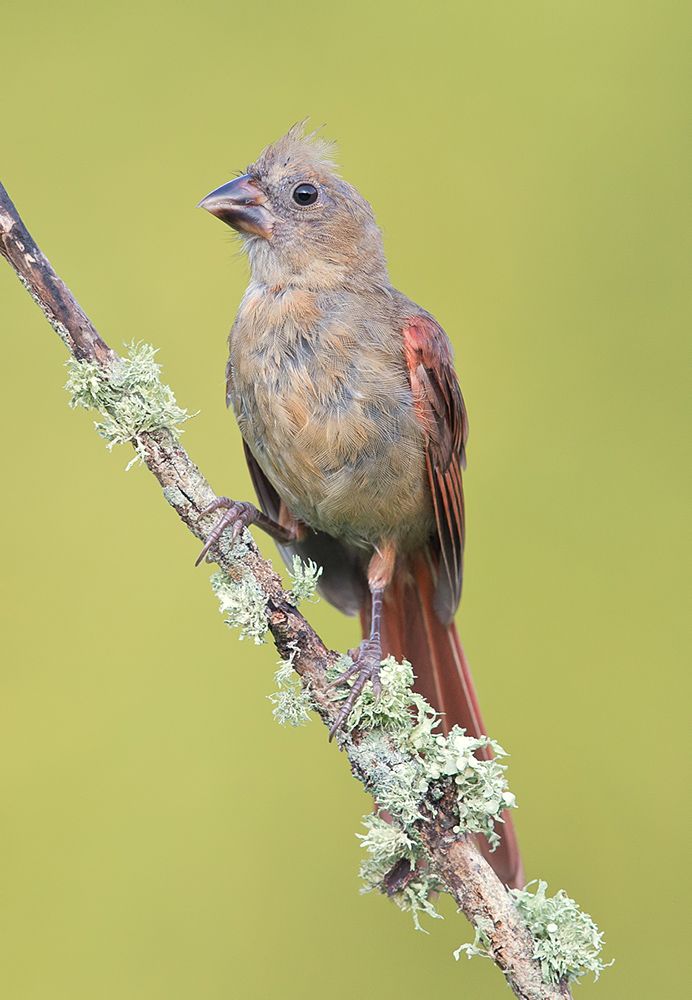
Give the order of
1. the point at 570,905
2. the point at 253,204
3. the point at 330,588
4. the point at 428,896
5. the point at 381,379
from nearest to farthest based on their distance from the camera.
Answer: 1. the point at 570,905
2. the point at 428,896
3. the point at 381,379
4. the point at 253,204
5. the point at 330,588

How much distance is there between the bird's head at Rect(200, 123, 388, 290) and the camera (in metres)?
2.82

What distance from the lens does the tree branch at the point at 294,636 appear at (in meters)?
1.84

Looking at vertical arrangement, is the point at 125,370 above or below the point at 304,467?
below

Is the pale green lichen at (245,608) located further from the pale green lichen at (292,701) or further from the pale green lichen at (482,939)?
the pale green lichen at (482,939)

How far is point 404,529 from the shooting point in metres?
2.91

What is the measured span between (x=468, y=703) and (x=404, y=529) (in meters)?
0.46

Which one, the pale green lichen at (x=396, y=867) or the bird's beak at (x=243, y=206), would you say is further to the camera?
the bird's beak at (x=243, y=206)

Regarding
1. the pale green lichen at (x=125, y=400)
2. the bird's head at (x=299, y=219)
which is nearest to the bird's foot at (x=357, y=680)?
the pale green lichen at (x=125, y=400)

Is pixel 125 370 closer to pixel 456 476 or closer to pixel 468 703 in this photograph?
pixel 456 476

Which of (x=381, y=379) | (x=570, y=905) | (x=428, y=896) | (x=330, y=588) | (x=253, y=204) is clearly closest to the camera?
(x=570, y=905)

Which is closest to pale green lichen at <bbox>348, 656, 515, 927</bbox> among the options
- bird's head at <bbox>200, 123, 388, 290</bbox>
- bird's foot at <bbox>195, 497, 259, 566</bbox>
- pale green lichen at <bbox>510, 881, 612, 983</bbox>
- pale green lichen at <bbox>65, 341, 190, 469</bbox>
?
pale green lichen at <bbox>510, 881, 612, 983</bbox>

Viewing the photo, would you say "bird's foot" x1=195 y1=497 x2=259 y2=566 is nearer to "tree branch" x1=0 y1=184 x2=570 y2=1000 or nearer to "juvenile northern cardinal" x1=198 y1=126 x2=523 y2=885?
"tree branch" x1=0 y1=184 x2=570 y2=1000

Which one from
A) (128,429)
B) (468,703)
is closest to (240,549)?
(128,429)

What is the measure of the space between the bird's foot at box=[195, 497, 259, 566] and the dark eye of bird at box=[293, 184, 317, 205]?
960 millimetres
